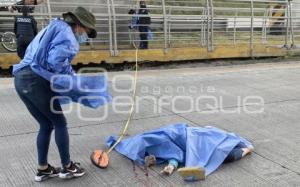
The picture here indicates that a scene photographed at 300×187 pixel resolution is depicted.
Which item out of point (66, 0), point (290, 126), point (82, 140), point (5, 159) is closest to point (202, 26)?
point (66, 0)

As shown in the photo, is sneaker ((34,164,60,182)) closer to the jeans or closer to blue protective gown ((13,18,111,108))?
the jeans

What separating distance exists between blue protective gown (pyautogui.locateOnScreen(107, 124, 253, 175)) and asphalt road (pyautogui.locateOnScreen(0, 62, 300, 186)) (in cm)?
14

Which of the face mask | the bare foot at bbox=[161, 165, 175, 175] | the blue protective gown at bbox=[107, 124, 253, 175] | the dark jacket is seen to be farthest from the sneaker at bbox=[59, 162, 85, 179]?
the dark jacket

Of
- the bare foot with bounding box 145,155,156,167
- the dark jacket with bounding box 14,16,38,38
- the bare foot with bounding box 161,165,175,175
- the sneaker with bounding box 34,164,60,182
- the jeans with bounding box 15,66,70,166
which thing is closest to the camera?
the jeans with bounding box 15,66,70,166

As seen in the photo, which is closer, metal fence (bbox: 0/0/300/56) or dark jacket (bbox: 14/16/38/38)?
dark jacket (bbox: 14/16/38/38)

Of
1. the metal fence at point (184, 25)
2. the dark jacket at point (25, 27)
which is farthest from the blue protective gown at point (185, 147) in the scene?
the metal fence at point (184, 25)

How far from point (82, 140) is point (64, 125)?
1450 millimetres

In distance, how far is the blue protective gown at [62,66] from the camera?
409cm

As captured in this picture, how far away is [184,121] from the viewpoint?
6.84 meters

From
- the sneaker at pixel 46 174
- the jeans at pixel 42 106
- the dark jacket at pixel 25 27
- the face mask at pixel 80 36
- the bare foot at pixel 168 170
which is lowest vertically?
the bare foot at pixel 168 170

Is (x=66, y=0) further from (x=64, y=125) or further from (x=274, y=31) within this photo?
(x=64, y=125)

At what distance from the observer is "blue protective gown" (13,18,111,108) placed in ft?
13.4

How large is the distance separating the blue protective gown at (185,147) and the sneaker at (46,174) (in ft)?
2.85

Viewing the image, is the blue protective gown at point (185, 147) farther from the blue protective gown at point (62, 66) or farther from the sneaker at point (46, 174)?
the blue protective gown at point (62, 66)
